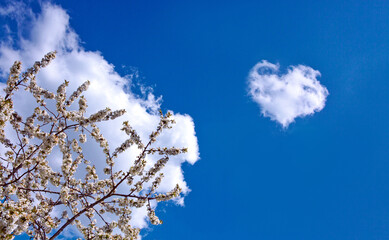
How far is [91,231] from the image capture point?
9.79 meters

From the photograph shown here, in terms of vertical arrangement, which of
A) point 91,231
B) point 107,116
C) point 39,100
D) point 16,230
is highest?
point 39,100

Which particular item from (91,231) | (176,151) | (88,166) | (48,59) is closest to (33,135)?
(88,166)

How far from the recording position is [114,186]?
9938mm

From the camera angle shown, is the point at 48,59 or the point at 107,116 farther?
the point at 48,59

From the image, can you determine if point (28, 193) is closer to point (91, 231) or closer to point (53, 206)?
point (53, 206)

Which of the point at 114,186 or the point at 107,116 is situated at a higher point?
the point at 107,116

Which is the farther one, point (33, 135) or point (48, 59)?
point (48, 59)

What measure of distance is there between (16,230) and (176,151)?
17.6 feet

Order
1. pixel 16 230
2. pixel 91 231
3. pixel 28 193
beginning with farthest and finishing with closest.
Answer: pixel 28 193 → pixel 91 231 → pixel 16 230

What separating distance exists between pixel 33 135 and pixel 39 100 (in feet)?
5.52

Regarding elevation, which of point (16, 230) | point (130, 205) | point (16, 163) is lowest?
point (16, 230)

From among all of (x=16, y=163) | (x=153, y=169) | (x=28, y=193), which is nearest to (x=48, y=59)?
(x=16, y=163)

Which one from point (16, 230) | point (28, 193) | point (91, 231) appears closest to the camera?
point (16, 230)

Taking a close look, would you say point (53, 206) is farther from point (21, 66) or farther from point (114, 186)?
point (21, 66)
